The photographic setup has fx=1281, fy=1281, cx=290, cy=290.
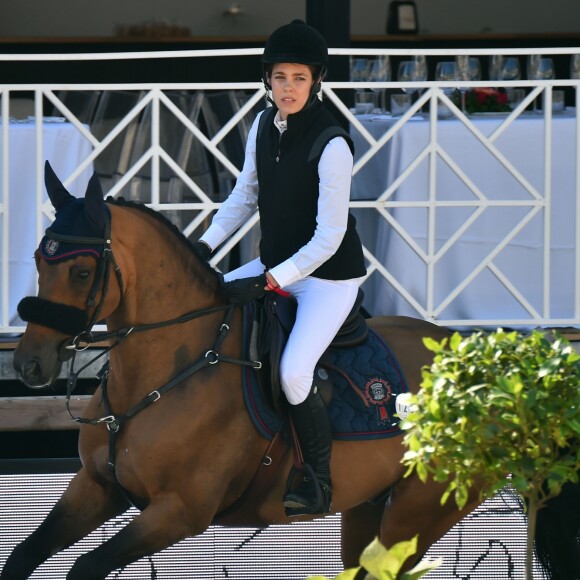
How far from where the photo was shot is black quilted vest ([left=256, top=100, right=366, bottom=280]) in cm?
435

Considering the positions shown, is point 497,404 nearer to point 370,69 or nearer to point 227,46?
point 370,69

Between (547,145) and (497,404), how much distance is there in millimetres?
3657

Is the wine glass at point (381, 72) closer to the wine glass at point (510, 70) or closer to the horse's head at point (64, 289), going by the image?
the wine glass at point (510, 70)

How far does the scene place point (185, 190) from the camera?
7.48 m

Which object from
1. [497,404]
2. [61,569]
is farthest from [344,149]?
[61,569]

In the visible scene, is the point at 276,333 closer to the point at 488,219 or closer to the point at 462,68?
the point at 488,219

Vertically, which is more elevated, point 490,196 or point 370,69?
point 370,69

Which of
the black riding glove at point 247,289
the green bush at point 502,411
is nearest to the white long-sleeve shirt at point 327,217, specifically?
the black riding glove at point 247,289

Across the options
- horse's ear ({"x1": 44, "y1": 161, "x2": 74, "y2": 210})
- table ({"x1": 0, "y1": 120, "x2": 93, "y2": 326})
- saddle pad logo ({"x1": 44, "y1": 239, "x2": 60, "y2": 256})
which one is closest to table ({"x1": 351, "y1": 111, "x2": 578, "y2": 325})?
table ({"x1": 0, "y1": 120, "x2": 93, "y2": 326})

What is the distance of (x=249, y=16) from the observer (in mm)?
10055

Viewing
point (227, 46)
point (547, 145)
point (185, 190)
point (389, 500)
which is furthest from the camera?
point (227, 46)

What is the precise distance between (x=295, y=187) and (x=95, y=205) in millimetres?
773

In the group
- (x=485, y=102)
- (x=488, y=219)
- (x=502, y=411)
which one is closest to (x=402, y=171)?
(x=488, y=219)

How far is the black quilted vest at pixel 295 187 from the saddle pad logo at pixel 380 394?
38cm
